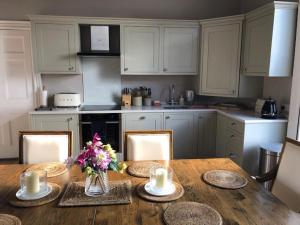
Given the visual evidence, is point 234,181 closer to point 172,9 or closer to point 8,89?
point 172,9

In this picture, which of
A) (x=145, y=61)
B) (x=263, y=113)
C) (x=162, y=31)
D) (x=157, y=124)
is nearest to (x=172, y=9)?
(x=162, y=31)

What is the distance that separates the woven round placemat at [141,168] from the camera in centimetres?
171

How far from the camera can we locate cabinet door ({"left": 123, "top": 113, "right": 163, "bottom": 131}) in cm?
347

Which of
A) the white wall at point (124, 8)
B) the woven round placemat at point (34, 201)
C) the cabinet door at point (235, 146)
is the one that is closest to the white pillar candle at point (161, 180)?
the woven round placemat at point (34, 201)

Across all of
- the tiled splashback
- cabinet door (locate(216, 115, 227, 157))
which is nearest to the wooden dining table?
cabinet door (locate(216, 115, 227, 157))

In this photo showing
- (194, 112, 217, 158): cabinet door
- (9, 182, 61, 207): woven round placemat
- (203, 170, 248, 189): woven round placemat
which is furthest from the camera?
(194, 112, 217, 158): cabinet door

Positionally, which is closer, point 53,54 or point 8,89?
point 53,54

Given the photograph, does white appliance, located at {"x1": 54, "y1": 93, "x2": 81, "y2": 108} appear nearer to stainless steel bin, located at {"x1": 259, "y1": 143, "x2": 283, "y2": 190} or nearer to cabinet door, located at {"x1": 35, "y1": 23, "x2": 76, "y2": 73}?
cabinet door, located at {"x1": 35, "y1": 23, "x2": 76, "y2": 73}

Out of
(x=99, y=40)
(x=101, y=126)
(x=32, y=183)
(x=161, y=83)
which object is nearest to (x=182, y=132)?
(x=161, y=83)

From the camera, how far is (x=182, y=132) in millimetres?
3600

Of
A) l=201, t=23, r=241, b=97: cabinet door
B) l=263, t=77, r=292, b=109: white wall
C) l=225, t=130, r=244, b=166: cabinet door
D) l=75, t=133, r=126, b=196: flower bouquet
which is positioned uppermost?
l=201, t=23, r=241, b=97: cabinet door

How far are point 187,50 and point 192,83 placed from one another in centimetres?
60

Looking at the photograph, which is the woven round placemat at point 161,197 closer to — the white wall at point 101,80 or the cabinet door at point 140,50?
the cabinet door at point 140,50

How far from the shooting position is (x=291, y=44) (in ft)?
9.09
